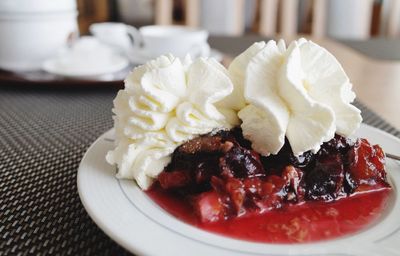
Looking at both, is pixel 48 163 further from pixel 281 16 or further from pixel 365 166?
pixel 281 16

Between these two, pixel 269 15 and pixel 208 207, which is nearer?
pixel 208 207

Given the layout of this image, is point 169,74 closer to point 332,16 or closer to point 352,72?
point 352,72

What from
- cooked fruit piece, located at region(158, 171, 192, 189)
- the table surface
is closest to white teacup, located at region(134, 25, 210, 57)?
the table surface

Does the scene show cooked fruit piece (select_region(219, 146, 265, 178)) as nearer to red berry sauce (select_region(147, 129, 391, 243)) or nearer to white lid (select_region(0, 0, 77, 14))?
red berry sauce (select_region(147, 129, 391, 243))

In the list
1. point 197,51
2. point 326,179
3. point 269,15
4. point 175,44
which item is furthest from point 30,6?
point 269,15

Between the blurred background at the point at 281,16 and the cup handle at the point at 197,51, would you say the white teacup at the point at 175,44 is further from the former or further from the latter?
the blurred background at the point at 281,16
